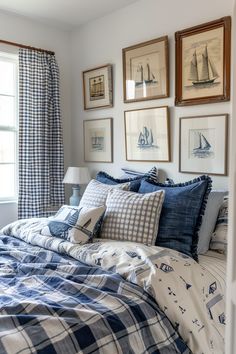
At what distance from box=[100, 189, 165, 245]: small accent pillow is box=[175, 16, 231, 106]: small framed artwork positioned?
848 millimetres

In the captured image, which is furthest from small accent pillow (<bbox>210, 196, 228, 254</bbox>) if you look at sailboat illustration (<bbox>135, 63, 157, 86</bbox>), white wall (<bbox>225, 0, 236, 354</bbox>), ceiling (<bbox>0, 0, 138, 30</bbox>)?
ceiling (<bbox>0, 0, 138, 30</bbox>)

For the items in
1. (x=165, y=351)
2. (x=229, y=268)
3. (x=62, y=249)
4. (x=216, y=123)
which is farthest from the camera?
(x=216, y=123)

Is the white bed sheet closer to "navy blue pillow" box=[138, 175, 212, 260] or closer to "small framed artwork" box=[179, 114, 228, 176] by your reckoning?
"navy blue pillow" box=[138, 175, 212, 260]

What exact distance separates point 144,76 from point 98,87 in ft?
1.99

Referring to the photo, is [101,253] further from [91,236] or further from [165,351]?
[165,351]

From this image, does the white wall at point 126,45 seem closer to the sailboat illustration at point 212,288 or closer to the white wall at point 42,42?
the white wall at point 42,42

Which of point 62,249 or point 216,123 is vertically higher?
point 216,123

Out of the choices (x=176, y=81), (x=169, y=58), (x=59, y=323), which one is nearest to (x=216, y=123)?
(x=176, y=81)

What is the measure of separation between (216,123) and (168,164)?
52cm

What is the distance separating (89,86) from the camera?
3562 millimetres

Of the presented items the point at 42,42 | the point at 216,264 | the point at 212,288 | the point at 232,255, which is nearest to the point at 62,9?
the point at 42,42

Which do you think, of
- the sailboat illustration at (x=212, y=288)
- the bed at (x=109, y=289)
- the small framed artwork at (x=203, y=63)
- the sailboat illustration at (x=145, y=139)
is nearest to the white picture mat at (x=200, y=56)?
the small framed artwork at (x=203, y=63)

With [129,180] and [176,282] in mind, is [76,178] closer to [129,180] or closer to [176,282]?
[129,180]

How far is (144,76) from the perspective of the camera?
2.99m
